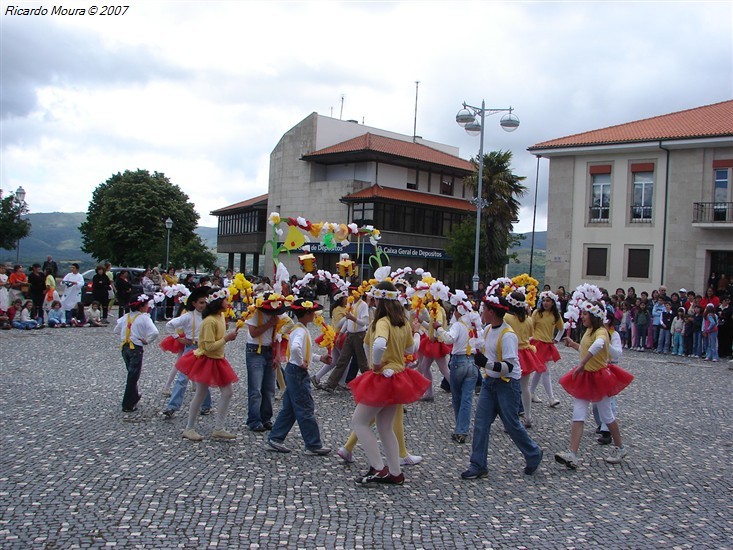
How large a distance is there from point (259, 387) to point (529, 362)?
3655 mm

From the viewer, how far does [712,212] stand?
94.7 feet

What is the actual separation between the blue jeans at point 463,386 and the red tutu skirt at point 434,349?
129 cm

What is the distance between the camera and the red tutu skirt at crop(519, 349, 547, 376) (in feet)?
30.5

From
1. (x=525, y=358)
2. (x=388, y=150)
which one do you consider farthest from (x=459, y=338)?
(x=388, y=150)

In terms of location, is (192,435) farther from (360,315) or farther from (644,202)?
(644,202)

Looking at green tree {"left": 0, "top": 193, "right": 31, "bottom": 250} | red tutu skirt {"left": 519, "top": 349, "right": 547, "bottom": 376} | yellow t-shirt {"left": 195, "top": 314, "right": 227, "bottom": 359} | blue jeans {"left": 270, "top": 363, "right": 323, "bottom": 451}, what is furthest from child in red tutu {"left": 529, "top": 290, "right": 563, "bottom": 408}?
green tree {"left": 0, "top": 193, "right": 31, "bottom": 250}

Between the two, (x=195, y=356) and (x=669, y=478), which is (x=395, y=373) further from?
(x=669, y=478)

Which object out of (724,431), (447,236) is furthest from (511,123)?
(447,236)

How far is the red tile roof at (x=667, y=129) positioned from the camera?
29.2m

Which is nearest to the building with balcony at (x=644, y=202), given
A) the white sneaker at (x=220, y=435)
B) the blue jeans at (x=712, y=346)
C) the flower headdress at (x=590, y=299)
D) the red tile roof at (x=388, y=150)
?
the blue jeans at (x=712, y=346)

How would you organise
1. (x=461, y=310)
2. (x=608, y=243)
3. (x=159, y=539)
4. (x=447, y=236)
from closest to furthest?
1. (x=159, y=539)
2. (x=461, y=310)
3. (x=608, y=243)
4. (x=447, y=236)

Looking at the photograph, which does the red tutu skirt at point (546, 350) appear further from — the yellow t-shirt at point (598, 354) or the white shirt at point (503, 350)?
the white shirt at point (503, 350)

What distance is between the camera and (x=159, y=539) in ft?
16.3

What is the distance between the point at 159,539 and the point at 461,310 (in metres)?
5.03
